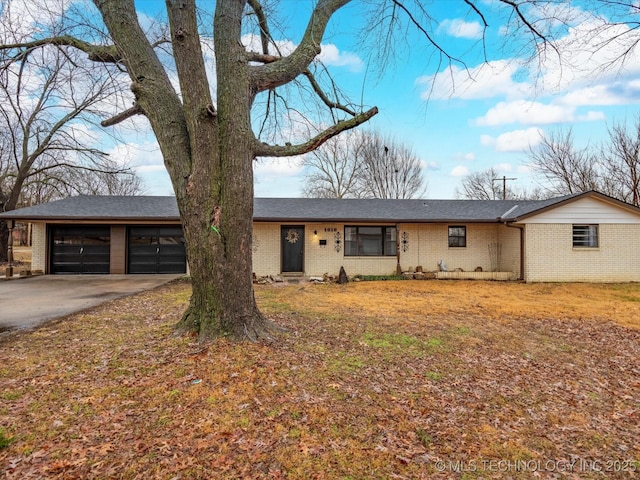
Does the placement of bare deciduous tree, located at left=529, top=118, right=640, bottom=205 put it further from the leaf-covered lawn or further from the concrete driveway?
the concrete driveway

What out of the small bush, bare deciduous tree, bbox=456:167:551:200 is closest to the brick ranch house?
the small bush

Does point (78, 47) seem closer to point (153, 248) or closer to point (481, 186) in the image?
point (153, 248)

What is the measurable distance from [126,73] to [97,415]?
4.33 meters

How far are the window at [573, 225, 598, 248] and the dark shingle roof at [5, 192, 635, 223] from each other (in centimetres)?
129

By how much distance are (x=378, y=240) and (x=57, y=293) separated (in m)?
10.8

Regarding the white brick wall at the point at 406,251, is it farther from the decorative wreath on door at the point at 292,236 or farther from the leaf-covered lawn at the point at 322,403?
the leaf-covered lawn at the point at 322,403

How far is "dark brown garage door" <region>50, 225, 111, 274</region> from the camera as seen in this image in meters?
13.5

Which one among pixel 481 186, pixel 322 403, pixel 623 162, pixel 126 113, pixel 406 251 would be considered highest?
pixel 481 186

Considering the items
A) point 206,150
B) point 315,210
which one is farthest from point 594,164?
point 206,150

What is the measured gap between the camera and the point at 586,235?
41.2 feet

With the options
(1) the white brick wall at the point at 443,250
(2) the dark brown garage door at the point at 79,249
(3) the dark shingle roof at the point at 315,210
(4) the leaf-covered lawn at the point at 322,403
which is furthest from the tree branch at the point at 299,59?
(2) the dark brown garage door at the point at 79,249

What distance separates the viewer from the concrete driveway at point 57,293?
20.7 feet

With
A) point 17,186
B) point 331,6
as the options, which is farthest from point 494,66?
point 17,186

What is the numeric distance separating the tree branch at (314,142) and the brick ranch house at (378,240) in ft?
26.0
